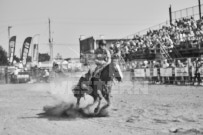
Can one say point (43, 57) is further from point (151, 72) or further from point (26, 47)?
point (151, 72)

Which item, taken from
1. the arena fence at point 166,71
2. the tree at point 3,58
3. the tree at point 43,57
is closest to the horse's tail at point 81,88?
the arena fence at point 166,71

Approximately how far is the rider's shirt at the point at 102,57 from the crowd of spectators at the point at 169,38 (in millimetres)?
16201

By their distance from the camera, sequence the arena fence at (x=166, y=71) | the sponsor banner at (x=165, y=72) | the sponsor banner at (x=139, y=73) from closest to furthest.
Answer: the arena fence at (x=166, y=71), the sponsor banner at (x=165, y=72), the sponsor banner at (x=139, y=73)

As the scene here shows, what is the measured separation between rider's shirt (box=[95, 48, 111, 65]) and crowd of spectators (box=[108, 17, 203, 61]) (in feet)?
53.2

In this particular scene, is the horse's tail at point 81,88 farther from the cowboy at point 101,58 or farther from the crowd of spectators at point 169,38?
the crowd of spectators at point 169,38

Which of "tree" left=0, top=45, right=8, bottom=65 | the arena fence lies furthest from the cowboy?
A: "tree" left=0, top=45, right=8, bottom=65

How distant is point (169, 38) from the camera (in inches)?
1085

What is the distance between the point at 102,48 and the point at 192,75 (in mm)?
13878

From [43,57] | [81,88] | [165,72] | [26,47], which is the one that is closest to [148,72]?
[165,72]

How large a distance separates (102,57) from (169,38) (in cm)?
1913

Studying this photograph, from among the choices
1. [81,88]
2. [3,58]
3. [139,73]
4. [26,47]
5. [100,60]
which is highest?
[3,58]

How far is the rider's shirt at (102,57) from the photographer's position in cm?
929

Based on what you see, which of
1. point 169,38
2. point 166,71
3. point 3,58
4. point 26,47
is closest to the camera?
point 166,71

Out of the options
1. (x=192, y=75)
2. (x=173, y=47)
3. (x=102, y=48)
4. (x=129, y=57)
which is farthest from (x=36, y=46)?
(x=102, y=48)
